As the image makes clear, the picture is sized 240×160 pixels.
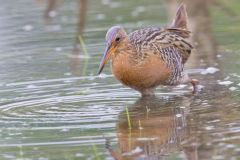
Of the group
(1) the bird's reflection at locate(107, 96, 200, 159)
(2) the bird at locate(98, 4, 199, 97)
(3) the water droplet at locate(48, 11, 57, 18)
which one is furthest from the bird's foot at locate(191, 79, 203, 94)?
(3) the water droplet at locate(48, 11, 57, 18)

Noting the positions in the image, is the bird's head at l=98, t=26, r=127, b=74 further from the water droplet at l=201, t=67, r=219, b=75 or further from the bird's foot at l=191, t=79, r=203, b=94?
the water droplet at l=201, t=67, r=219, b=75

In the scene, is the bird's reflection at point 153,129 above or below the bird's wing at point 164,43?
below

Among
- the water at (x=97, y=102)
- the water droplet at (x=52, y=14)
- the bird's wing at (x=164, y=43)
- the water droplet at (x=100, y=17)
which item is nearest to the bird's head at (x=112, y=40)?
the bird's wing at (x=164, y=43)

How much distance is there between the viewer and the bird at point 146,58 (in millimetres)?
8812

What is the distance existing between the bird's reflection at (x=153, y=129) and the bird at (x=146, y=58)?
23cm

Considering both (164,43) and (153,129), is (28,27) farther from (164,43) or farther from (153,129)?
(153,129)

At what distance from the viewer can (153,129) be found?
750cm

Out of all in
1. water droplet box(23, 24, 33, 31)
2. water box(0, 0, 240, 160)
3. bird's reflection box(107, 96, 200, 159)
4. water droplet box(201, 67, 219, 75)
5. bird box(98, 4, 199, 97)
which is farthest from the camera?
water droplet box(23, 24, 33, 31)

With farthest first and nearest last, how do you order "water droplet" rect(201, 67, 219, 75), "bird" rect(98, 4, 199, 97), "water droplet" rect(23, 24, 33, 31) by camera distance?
"water droplet" rect(23, 24, 33, 31) → "water droplet" rect(201, 67, 219, 75) → "bird" rect(98, 4, 199, 97)

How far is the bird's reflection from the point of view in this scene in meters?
6.71

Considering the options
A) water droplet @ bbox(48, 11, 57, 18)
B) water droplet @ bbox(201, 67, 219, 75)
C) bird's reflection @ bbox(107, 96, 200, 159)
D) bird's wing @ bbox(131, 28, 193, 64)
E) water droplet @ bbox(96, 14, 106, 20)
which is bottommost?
water droplet @ bbox(48, 11, 57, 18)

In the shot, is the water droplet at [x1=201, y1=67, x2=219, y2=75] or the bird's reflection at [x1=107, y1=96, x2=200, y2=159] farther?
the water droplet at [x1=201, y1=67, x2=219, y2=75]

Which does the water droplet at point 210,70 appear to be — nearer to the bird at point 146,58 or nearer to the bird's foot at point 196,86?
the bird at point 146,58

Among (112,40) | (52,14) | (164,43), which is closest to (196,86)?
(164,43)
